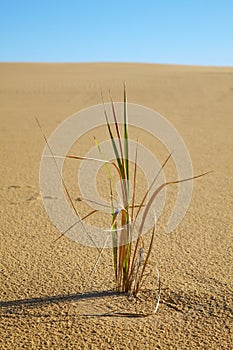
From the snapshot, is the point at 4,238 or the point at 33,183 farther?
the point at 33,183

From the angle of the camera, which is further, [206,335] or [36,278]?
[36,278]

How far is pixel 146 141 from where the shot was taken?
3.75 meters

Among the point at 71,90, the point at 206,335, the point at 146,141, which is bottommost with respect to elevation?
the point at 206,335

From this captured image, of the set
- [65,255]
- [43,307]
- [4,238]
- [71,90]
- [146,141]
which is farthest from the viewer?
[71,90]

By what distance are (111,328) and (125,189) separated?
36 cm

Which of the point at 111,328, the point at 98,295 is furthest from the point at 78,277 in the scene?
the point at 111,328

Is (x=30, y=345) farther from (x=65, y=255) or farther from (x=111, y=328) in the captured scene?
(x=65, y=255)

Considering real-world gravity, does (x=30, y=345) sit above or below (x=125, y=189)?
below

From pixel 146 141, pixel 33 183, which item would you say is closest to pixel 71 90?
pixel 146 141

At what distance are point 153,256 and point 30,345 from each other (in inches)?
23.9

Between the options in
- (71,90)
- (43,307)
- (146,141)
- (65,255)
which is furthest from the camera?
(71,90)

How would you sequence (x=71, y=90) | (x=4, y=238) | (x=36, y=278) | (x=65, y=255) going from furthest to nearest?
(x=71, y=90) → (x=4, y=238) → (x=65, y=255) → (x=36, y=278)

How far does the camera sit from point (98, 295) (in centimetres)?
123

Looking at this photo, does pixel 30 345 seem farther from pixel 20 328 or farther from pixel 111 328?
pixel 111 328
